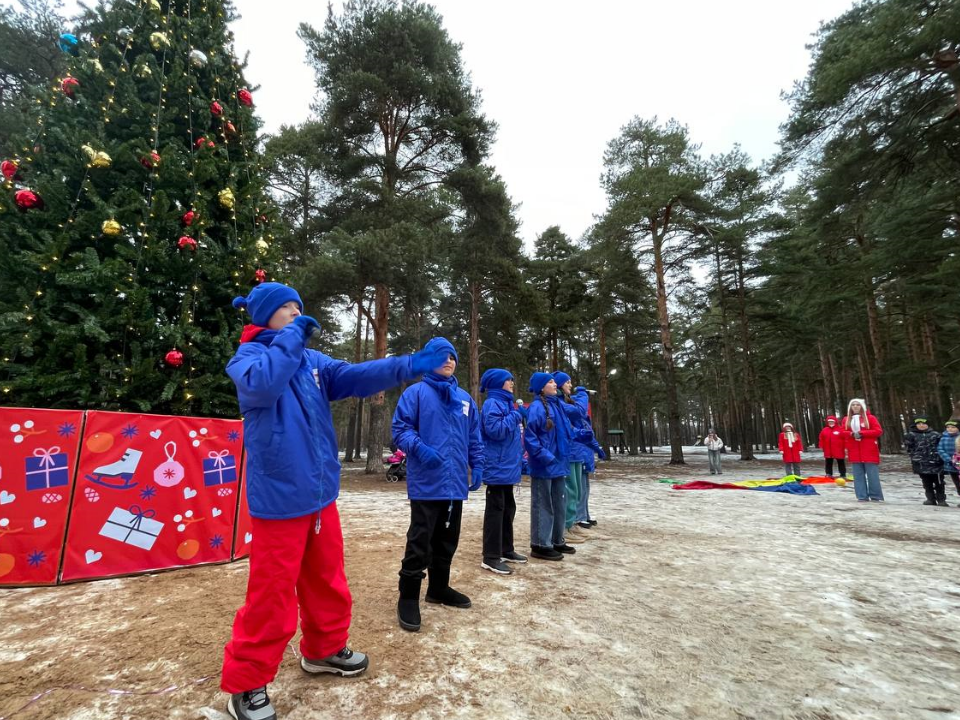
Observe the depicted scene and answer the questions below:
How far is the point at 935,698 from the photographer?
7.11ft

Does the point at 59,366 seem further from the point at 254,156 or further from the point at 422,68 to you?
the point at 422,68

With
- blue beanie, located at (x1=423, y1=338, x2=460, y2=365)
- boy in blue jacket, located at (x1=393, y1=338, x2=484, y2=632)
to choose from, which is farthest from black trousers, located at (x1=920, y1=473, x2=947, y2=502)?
blue beanie, located at (x1=423, y1=338, x2=460, y2=365)

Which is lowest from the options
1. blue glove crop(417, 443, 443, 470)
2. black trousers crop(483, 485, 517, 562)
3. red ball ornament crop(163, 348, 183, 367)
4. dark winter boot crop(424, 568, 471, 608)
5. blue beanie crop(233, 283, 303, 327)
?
dark winter boot crop(424, 568, 471, 608)

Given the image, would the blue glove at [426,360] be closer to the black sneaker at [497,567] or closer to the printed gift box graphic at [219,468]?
the black sneaker at [497,567]

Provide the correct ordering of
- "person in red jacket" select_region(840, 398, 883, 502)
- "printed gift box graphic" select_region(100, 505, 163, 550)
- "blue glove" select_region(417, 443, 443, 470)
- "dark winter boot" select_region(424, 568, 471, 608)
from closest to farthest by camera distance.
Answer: "blue glove" select_region(417, 443, 443, 470), "dark winter boot" select_region(424, 568, 471, 608), "printed gift box graphic" select_region(100, 505, 163, 550), "person in red jacket" select_region(840, 398, 883, 502)

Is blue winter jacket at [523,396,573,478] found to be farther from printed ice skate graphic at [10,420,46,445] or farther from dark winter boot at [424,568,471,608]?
printed ice skate graphic at [10,420,46,445]

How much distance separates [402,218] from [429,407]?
38.2ft

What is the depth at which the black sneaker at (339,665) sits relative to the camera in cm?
229

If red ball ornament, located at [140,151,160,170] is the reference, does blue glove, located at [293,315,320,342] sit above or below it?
below

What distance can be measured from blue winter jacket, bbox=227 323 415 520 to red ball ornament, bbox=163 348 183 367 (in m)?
2.92

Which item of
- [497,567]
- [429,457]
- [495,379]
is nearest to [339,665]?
[429,457]

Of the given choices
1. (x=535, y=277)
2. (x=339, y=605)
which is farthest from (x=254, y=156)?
(x=535, y=277)

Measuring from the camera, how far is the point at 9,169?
4582mm

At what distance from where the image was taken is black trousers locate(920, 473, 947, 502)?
28.1 ft
